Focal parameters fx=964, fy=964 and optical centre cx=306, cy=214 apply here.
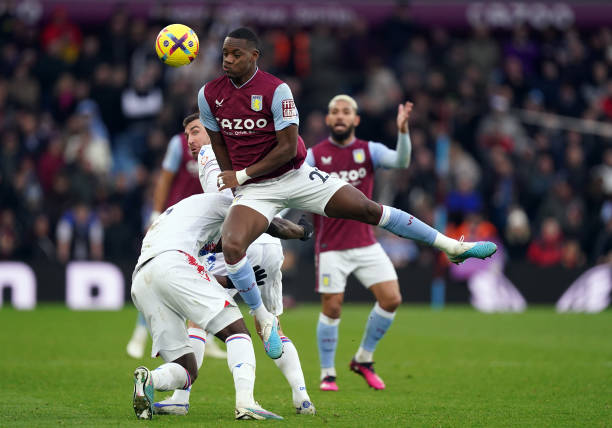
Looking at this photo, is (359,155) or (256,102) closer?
(256,102)

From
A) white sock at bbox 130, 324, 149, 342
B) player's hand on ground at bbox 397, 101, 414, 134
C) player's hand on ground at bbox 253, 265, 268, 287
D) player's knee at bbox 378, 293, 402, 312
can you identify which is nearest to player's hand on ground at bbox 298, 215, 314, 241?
player's hand on ground at bbox 253, 265, 268, 287

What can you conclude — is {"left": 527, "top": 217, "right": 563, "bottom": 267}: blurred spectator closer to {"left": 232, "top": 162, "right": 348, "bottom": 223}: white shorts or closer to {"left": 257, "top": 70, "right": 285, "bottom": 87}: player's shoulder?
{"left": 232, "top": 162, "right": 348, "bottom": 223}: white shorts

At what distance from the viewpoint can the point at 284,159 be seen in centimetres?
748

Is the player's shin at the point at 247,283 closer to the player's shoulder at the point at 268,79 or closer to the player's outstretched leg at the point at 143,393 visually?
the player's outstretched leg at the point at 143,393

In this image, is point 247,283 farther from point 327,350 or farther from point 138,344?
point 138,344

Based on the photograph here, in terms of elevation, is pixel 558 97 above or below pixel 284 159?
above

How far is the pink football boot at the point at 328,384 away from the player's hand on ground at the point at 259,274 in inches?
82.4

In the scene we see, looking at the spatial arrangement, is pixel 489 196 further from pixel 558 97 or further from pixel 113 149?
pixel 113 149

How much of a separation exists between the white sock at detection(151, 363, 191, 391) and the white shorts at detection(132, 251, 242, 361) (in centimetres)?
15

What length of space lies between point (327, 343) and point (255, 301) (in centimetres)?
272

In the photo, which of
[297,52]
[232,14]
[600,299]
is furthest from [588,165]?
[232,14]

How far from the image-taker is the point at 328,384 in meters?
9.40

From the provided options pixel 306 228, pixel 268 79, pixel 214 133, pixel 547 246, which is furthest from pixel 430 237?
pixel 547 246

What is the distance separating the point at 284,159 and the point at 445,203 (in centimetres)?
1273
